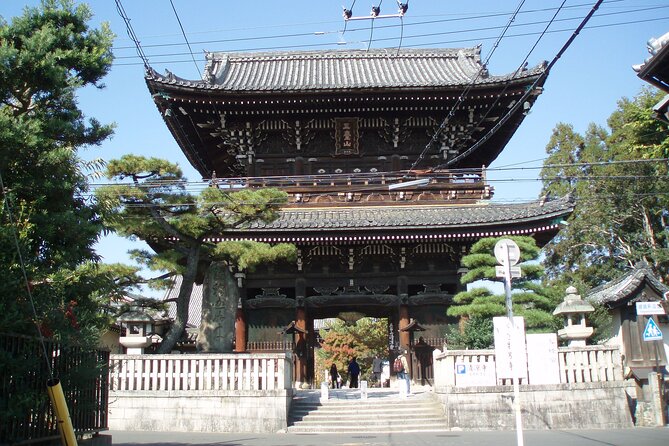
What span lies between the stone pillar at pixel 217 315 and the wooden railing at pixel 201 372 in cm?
228

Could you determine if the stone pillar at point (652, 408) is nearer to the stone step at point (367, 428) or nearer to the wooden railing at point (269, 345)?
the stone step at point (367, 428)

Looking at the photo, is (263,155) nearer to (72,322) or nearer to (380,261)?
(380,261)

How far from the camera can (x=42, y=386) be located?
29.5 ft

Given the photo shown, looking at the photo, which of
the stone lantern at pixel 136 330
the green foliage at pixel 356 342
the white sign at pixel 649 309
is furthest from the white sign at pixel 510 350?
the green foliage at pixel 356 342

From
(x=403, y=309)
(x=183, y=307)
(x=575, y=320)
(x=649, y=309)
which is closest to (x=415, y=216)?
(x=403, y=309)

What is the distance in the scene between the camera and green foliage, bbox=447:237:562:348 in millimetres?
17641

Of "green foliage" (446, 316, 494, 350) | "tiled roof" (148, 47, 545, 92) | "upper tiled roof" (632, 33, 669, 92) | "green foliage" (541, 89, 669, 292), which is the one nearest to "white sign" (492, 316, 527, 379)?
"upper tiled roof" (632, 33, 669, 92)

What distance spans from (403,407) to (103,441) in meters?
9.15

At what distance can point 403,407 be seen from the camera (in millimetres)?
17562

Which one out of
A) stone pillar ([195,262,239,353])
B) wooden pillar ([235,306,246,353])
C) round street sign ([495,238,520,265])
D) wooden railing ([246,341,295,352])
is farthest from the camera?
wooden pillar ([235,306,246,353])

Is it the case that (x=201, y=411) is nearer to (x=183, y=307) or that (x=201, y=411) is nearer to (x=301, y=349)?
(x=183, y=307)

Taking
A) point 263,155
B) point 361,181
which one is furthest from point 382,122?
point 263,155

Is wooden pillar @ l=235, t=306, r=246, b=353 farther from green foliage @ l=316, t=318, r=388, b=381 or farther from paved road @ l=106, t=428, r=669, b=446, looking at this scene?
green foliage @ l=316, t=318, r=388, b=381

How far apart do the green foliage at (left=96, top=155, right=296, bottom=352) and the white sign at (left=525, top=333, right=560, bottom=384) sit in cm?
750
